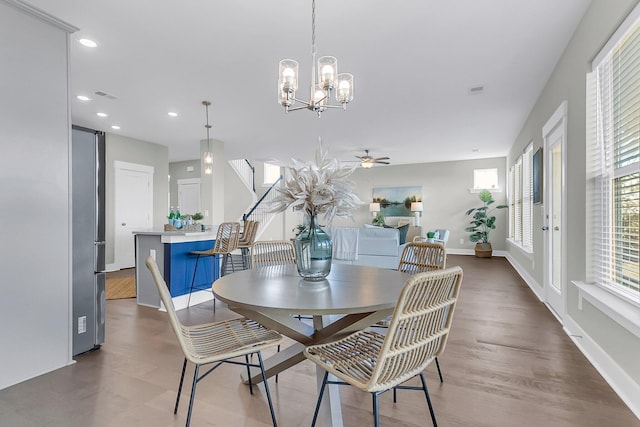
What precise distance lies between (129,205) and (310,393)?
6.15 m

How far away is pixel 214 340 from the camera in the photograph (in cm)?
166

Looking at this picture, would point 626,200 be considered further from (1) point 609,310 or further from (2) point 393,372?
(2) point 393,372

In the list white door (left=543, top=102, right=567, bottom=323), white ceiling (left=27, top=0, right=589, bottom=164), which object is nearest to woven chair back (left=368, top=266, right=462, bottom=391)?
white ceiling (left=27, top=0, right=589, bottom=164)

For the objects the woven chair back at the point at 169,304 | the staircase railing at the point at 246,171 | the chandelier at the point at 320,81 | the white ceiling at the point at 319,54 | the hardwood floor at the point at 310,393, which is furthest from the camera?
the staircase railing at the point at 246,171

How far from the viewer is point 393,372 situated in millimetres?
1203

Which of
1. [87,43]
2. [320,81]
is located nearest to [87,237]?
[87,43]

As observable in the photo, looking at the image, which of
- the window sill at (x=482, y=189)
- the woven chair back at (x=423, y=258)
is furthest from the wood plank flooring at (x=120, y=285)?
the window sill at (x=482, y=189)

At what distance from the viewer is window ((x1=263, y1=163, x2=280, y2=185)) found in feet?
37.1

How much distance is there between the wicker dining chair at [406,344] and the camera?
113 cm

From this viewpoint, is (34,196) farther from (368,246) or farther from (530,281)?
(530,281)

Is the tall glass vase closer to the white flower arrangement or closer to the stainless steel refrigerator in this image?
the white flower arrangement

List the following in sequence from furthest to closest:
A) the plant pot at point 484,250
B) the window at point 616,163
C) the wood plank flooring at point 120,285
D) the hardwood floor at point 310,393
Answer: the plant pot at point 484,250, the wood plank flooring at point 120,285, the window at point 616,163, the hardwood floor at point 310,393

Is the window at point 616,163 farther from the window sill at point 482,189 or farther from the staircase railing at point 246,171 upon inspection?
the staircase railing at point 246,171

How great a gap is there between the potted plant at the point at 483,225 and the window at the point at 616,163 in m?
6.40
